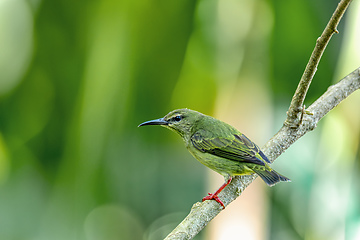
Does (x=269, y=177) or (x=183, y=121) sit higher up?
(x=183, y=121)

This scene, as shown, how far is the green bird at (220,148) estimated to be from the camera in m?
3.71

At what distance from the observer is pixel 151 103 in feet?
21.7

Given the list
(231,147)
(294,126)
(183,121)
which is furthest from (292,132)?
(183,121)

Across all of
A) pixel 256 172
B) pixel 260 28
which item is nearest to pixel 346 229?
pixel 256 172

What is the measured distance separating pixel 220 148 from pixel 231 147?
100mm

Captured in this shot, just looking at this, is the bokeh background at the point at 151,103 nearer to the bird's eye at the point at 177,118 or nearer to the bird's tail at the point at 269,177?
the bird's eye at the point at 177,118

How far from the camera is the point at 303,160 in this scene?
5844 millimetres

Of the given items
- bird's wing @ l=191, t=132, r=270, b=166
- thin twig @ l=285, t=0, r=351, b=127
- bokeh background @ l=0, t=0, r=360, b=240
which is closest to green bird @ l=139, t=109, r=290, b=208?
bird's wing @ l=191, t=132, r=270, b=166

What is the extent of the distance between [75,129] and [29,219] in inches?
59.7

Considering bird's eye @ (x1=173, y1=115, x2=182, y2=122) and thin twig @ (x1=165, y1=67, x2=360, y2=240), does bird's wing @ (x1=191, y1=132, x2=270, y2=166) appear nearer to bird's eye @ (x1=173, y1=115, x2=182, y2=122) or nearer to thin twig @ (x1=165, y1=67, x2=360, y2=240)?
thin twig @ (x1=165, y1=67, x2=360, y2=240)

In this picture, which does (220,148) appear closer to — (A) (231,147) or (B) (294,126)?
(A) (231,147)

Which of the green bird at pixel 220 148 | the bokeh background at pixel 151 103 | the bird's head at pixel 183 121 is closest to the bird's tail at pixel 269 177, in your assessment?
the green bird at pixel 220 148

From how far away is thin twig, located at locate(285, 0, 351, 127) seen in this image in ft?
9.20

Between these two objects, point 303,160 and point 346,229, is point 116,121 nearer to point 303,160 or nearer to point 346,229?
point 303,160
